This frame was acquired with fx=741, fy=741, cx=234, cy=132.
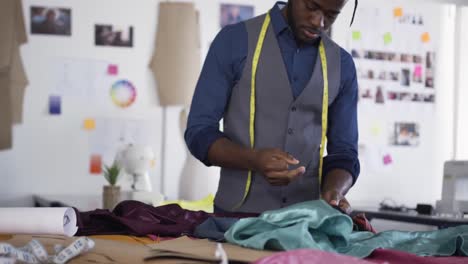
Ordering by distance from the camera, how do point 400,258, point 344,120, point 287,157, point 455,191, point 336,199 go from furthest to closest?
point 455,191
point 344,120
point 336,199
point 287,157
point 400,258

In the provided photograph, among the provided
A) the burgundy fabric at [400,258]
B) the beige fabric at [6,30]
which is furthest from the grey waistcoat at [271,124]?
the beige fabric at [6,30]

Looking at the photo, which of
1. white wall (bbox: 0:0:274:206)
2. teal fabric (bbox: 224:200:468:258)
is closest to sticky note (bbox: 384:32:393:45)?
white wall (bbox: 0:0:274:206)

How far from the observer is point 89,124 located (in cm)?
438

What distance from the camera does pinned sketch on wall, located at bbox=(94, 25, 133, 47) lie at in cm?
439

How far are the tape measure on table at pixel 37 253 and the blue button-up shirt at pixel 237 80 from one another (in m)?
0.83

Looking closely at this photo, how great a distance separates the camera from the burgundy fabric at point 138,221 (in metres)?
1.52

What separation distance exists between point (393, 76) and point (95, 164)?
210 cm

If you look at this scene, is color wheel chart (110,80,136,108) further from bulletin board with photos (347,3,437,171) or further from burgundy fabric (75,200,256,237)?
burgundy fabric (75,200,256,237)

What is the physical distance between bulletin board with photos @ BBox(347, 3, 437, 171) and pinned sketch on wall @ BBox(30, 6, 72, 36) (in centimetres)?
184

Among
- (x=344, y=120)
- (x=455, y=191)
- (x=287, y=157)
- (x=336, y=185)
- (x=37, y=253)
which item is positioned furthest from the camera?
(x=455, y=191)

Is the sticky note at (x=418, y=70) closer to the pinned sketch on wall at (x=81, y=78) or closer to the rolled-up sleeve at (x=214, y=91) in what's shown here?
the pinned sketch on wall at (x=81, y=78)

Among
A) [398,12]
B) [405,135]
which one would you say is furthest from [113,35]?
[405,135]

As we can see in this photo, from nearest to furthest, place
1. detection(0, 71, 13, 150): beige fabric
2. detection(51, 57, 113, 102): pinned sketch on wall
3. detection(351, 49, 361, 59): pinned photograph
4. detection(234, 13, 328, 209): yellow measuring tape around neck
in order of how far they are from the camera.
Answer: detection(234, 13, 328, 209): yellow measuring tape around neck, detection(0, 71, 13, 150): beige fabric, detection(51, 57, 113, 102): pinned sketch on wall, detection(351, 49, 361, 59): pinned photograph

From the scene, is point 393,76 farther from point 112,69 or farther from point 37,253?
point 37,253
